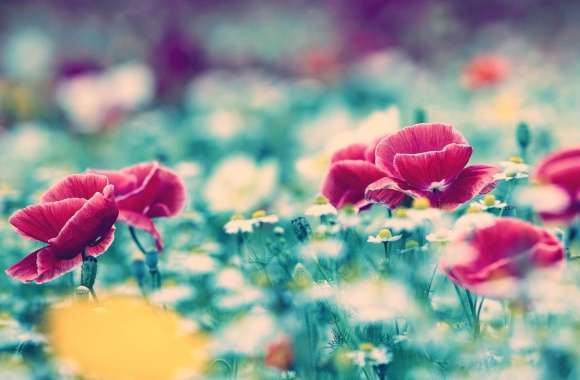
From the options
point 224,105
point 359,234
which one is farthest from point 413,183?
point 224,105

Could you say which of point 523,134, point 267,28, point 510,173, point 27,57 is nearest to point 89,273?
point 510,173

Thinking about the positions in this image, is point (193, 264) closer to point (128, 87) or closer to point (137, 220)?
point (137, 220)

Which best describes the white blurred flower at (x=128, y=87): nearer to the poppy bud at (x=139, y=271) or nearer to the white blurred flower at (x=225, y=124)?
the white blurred flower at (x=225, y=124)

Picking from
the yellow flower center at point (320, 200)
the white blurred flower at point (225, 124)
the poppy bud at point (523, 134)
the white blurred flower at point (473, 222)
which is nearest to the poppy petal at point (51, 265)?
the yellow flower center at point (320, 200)

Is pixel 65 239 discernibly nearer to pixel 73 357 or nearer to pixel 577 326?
pixel 73 357

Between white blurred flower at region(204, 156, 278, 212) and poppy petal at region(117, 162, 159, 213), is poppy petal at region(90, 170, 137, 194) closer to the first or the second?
poppy petal at region(117, 162, 159, 213)

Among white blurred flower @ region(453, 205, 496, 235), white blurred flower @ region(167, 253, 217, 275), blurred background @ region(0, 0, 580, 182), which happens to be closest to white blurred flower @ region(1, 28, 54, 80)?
blurred background @ region(0, 0, 580, 182)
